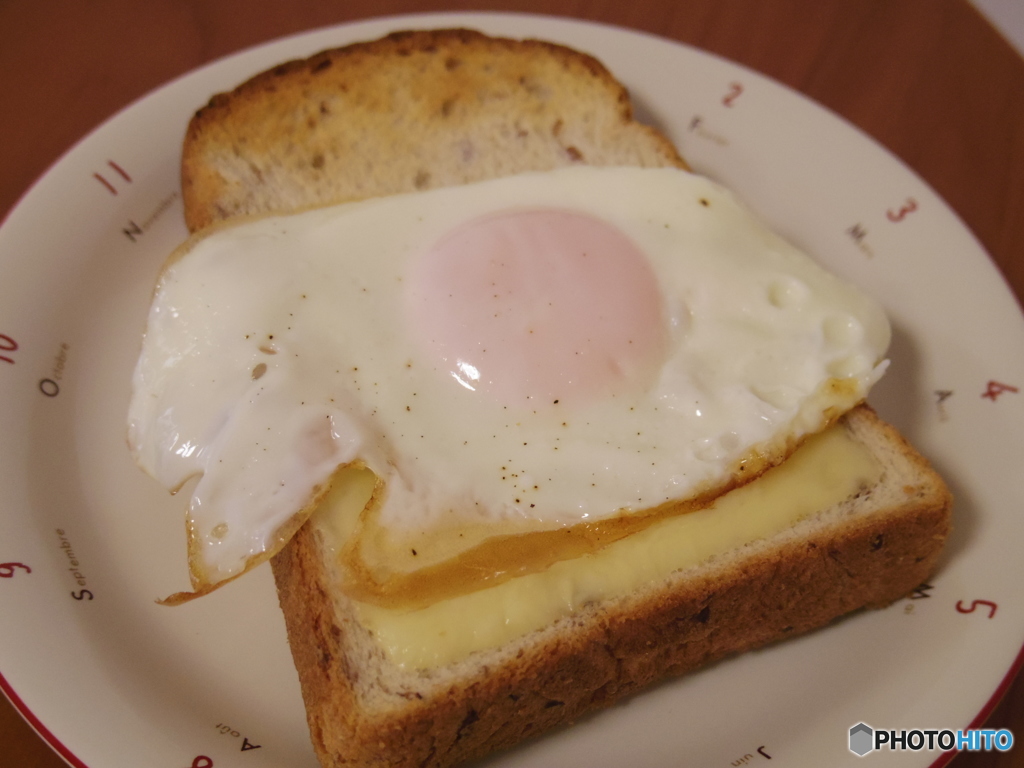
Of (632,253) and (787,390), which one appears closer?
(787,390)

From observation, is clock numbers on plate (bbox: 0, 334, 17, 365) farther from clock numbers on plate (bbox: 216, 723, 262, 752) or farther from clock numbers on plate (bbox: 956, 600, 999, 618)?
clock numbers on plate (bbox: 956, 600, 999, 618)

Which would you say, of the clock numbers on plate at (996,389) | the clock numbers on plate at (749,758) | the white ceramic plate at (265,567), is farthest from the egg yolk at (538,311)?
the clock numbers on plate at (996,389)

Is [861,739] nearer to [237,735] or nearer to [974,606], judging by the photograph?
[974,606]

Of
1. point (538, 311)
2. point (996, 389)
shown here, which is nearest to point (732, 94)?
point (996, 389)

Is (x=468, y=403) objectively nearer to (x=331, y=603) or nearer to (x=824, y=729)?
(x=331, y=603)

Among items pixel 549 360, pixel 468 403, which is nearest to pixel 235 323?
pixel 468 403
